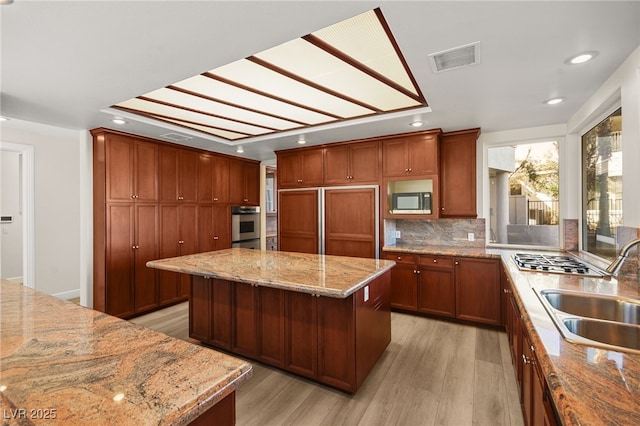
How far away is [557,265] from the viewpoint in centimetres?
257

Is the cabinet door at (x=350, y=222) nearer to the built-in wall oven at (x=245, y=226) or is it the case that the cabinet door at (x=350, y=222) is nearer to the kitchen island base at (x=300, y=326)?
the kitchen island base at (x=300, y=326)

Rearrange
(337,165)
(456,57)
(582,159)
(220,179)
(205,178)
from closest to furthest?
(456,57), (582,159), (337,165), (205,178), (220,179)

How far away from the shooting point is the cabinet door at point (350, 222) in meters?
4.15

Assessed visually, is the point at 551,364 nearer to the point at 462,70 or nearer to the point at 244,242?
the point at 462,70

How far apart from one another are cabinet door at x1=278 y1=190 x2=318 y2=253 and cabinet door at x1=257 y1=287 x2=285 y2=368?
201 centimetres

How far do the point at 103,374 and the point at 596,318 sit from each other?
248 centimetres

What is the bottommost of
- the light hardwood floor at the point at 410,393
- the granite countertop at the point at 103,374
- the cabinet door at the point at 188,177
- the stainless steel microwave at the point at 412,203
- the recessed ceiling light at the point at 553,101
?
the light hardwood floor at the point at 410,393

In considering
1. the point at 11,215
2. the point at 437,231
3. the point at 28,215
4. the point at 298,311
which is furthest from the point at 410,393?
the point at 11,215

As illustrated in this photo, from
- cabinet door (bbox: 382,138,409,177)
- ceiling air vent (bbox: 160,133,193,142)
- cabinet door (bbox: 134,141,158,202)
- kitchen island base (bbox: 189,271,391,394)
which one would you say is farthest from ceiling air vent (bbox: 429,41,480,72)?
cabinet door (bbox: 134,141,158,202)

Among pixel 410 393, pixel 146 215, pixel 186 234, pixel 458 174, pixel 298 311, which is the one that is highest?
pixel 458 174

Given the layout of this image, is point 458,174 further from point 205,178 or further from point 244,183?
point 205,178

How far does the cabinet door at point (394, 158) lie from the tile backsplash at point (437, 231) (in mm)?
703

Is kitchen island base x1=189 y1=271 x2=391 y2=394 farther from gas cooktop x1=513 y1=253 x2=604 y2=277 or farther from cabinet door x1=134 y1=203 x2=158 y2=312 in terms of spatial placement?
cabinet door x1=134 y1=203 x2=158 y2=312

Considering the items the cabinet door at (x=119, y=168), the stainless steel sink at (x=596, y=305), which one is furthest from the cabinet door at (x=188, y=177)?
the stainless steel sink at (x=596, y=305)
